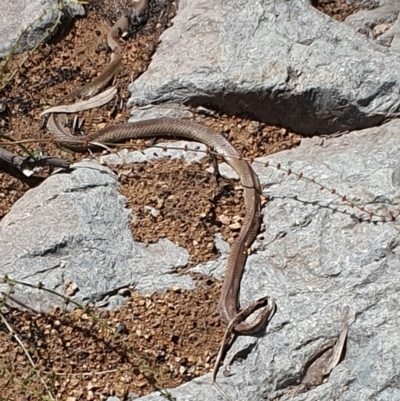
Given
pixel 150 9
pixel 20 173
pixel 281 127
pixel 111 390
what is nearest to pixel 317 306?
pixel 111 390

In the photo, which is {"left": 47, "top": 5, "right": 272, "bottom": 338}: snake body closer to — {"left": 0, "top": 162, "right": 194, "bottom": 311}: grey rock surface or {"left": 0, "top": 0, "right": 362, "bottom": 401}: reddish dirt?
{"left": 0, "top": 0, "right": 362, "bottom": 401}: reddish dirt

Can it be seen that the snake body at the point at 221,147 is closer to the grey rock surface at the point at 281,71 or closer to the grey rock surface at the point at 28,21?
the grey rock surface at the point at 281,71

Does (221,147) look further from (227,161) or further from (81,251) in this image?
(81,251)

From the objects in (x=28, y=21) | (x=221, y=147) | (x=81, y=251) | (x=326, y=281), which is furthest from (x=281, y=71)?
(x=28, y=21)

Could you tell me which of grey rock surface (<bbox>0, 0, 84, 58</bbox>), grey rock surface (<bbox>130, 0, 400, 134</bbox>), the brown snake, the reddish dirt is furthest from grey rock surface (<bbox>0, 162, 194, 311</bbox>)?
grey rock surface (<bbox>0, 0, 84, 58</bbox>)

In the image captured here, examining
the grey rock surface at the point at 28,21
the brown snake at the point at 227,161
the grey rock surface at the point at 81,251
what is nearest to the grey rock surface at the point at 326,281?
the brown snake at the point at 227,161
